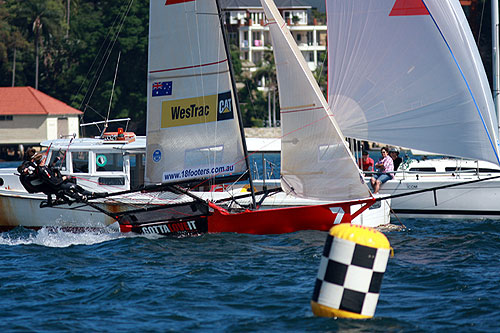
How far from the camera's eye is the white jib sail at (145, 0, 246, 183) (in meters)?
15.6

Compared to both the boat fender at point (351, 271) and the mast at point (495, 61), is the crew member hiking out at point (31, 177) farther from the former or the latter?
the mast at point (495, 61)

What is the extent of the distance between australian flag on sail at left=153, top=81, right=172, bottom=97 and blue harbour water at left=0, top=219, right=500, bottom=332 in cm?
300

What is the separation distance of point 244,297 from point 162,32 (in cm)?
644

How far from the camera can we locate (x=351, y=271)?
8984mm

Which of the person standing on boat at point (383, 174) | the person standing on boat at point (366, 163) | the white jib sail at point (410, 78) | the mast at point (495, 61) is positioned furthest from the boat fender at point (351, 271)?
the mast at point (495, 61)

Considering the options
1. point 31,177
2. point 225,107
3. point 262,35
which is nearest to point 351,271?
point 225,107

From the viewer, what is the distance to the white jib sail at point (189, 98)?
15.6 m

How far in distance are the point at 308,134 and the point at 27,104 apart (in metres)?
55.0

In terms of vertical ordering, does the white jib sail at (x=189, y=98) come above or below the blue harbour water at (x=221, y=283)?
above

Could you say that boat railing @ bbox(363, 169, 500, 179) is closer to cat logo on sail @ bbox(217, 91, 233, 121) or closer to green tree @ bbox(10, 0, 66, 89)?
cat logo on sail @ bbox(217, 91, 233, 121)

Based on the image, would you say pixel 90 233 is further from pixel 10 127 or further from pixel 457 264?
pixel 10 127

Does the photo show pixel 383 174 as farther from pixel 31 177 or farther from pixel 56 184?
pixel 31 177

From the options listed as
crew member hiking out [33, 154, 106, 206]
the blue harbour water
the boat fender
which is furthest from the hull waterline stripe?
the boat fender

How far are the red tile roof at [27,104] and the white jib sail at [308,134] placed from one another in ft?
172
